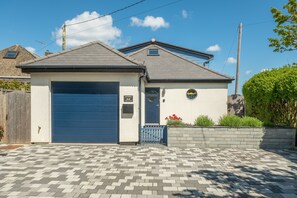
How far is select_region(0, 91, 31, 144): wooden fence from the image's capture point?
8.36 metres

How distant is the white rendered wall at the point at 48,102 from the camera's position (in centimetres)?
841

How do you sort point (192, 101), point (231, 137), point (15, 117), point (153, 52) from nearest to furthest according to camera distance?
point (231, 137) → point (15, 117) → point (192, 101) → point (153, 52)

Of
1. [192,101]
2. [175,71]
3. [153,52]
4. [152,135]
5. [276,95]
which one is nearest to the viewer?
[276,95]

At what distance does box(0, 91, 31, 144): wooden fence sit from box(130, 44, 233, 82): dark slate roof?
7.30m

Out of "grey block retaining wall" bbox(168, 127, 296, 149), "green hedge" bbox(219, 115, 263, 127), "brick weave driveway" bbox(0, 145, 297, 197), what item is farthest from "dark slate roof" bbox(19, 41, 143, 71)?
"green hedge" bbox(219, 115, 263, 127)

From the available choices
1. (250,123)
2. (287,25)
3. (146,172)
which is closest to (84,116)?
(146,172)

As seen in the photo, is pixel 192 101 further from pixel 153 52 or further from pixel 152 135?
pixel 152 135

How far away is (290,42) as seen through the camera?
5805 millimetres

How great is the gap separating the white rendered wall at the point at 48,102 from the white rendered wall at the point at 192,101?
4966 mm

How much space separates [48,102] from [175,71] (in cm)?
846

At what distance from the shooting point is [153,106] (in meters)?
13.4

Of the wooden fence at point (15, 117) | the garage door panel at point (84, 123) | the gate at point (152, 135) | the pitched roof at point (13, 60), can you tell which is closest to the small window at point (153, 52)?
the gate at point (152, 135)

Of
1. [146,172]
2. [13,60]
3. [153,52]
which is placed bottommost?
[146,172]

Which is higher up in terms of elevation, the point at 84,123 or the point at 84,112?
the point at 84,112
